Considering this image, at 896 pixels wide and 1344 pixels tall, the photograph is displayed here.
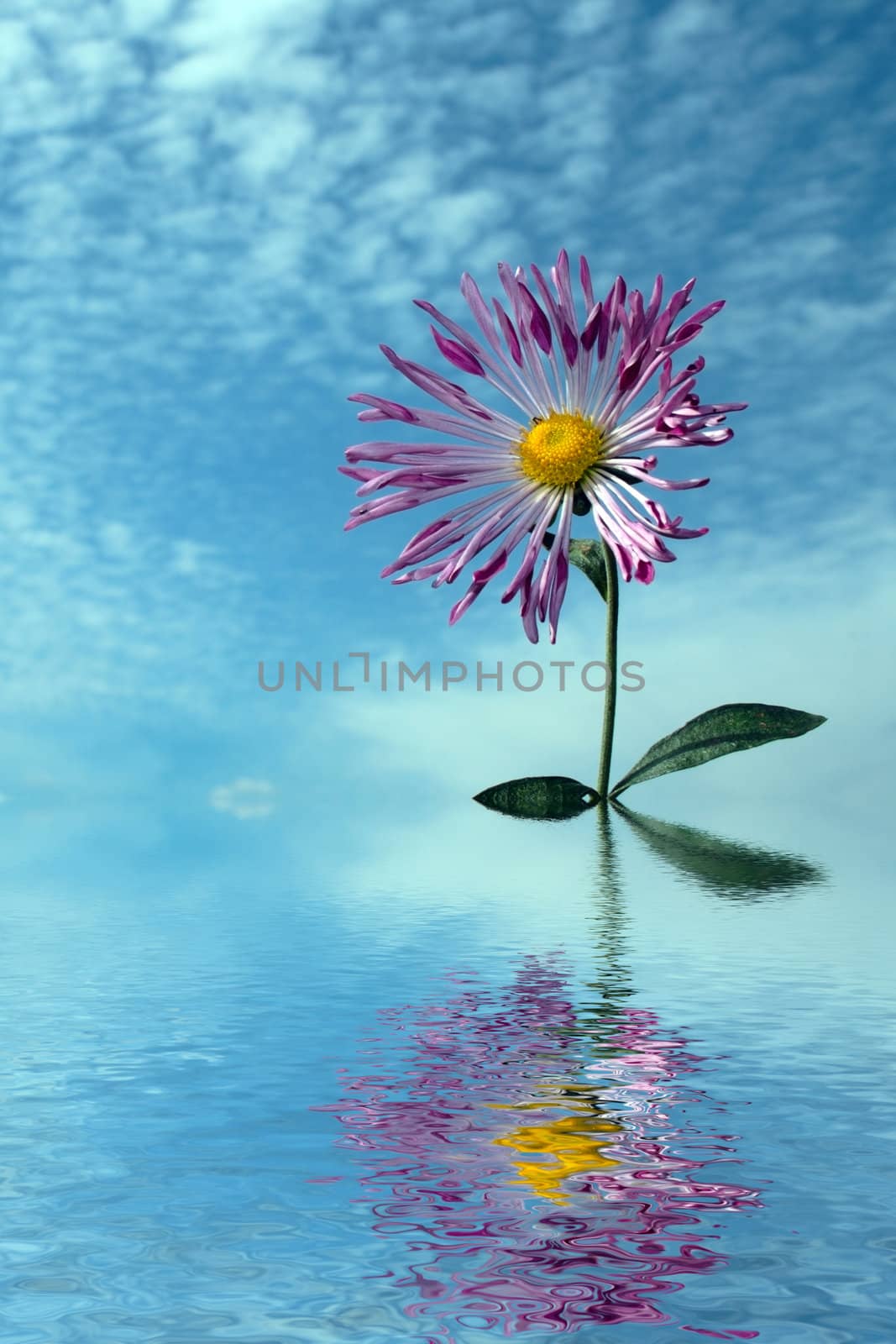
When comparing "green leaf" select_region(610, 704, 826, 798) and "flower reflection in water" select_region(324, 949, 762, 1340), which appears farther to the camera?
"green leaf" select_region(610, 704, 826, 798)

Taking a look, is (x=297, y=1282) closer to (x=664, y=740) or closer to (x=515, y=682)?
(x=515, y=682)

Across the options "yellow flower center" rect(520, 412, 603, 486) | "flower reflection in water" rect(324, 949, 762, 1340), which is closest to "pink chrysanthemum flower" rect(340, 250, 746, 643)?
"yellow flower center" rect(520, 412, 603, 486)

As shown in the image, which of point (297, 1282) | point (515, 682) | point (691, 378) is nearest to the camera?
point (297, 1282)

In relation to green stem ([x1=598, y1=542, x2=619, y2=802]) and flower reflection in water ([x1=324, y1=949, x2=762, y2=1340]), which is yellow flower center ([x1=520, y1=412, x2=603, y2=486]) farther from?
flower reflection in water ([x1=324, y1=949, x2=762, y2=1340])

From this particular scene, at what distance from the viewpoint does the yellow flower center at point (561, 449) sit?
3691 mm

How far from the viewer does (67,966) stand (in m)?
2.84

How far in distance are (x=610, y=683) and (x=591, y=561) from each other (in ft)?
1.34

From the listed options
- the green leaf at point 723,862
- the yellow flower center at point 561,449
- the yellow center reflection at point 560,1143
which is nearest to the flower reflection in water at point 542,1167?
the yellow center reflection at point 560,1143

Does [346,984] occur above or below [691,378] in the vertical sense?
below

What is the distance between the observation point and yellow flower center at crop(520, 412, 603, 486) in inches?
145

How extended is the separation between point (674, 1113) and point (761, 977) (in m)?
0.81

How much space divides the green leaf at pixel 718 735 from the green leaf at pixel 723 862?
0.53 feet

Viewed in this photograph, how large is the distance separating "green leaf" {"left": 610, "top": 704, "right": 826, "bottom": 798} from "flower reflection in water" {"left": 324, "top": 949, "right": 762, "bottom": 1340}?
1817mm

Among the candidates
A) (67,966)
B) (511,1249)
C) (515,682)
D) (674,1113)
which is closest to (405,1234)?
(511,1249)
